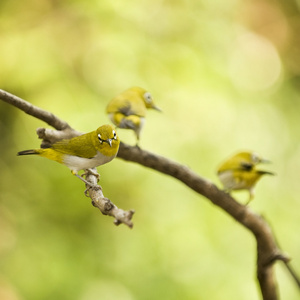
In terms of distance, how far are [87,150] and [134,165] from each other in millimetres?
1749

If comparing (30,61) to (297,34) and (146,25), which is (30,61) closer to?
(146,25)

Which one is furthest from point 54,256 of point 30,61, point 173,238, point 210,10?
point 210,10

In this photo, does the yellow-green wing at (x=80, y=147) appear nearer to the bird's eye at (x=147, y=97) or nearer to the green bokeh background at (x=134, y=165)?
A: the bird's eye at (x=147, y=97)

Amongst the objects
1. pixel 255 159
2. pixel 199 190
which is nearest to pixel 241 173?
pixel 255 159

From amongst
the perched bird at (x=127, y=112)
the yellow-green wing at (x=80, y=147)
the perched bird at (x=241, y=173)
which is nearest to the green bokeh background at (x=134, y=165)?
the perched bird at (x=241, y=173)

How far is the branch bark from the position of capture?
93 centimetres

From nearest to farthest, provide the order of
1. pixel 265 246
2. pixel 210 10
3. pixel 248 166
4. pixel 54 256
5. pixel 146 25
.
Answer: pixel 265 246 < pixel 248 166 < pixel 54 256 < pixel 146 25 < pixel 210 10

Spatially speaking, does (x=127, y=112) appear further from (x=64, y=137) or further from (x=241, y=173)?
(x=241, y=173)

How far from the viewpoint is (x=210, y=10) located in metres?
3.27

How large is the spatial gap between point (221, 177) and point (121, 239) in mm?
1280

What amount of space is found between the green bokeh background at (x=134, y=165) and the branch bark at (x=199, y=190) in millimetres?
1083

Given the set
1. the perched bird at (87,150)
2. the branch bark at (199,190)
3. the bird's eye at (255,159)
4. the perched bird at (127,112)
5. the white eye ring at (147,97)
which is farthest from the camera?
the bird's eye at (255,159)

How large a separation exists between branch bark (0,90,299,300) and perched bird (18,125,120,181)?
0.05 m

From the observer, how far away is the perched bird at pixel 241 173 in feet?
4.91
